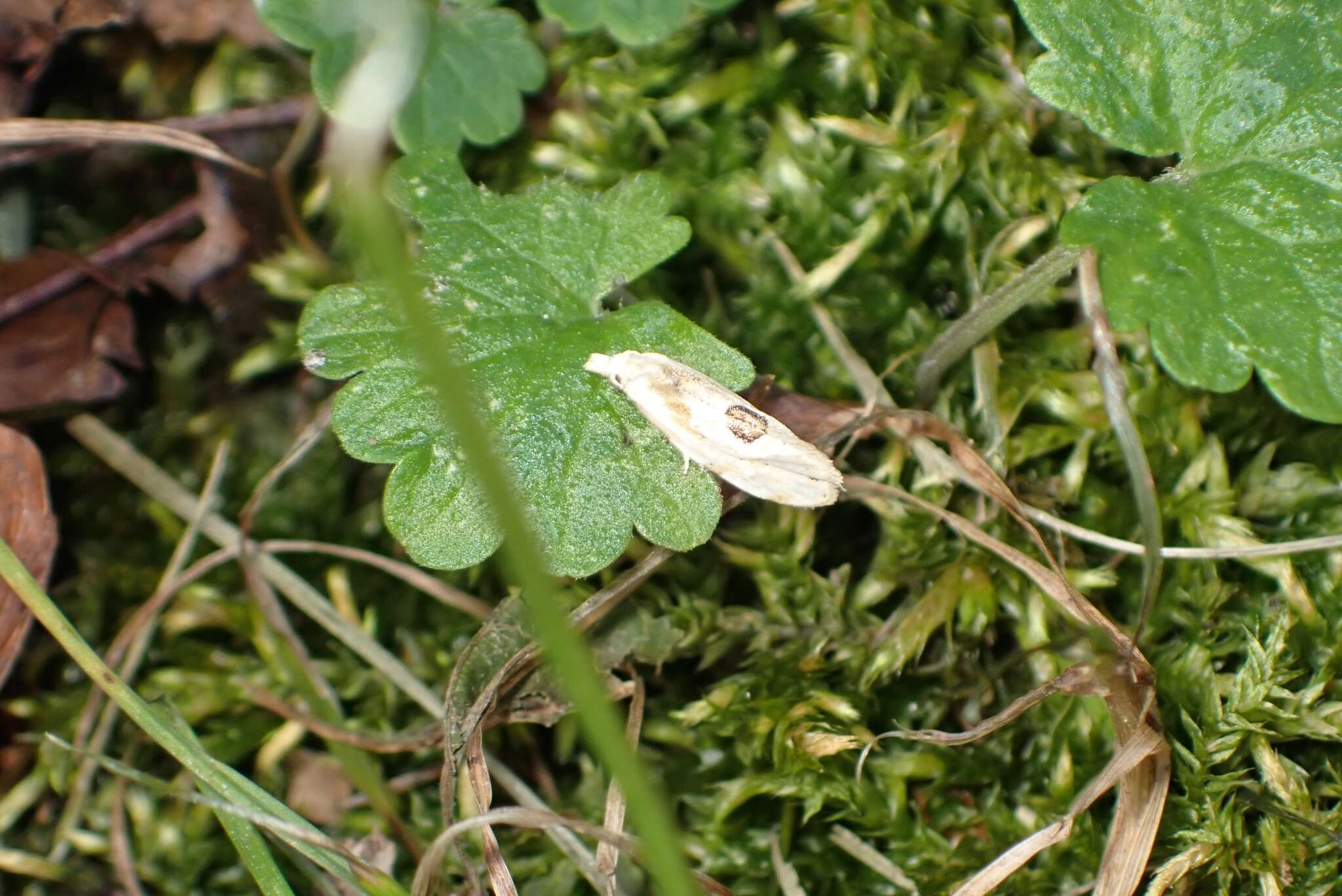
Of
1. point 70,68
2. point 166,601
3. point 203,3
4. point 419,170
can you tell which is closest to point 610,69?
point 419,170

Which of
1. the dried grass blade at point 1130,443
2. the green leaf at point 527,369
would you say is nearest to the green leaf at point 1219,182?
the dried grass blade at point 1130,443

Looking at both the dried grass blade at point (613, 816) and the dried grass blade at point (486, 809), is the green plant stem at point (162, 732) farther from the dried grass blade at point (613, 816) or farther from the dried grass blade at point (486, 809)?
the dried grass blade at point (613, 816)

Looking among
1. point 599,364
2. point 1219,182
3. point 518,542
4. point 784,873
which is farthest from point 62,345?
point 1219,182

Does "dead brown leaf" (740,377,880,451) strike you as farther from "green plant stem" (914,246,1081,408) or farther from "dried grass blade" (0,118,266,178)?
"dried grass blade" (0,118,266,178)

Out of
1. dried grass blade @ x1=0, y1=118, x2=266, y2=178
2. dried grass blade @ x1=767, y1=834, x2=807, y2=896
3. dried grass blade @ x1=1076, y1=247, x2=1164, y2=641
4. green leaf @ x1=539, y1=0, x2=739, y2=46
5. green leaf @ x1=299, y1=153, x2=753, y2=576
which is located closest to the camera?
dried grass blade @ x1=1076, y1=247, x2=1164, y2=641

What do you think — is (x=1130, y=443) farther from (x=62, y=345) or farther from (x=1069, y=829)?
(x=62, y=345)

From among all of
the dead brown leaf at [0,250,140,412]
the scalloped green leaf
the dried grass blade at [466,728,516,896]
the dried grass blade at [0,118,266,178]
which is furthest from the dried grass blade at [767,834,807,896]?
the dried grass blade at [0,118,266,178]
